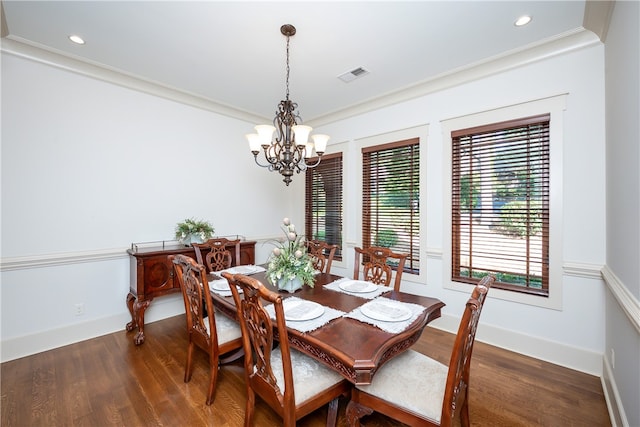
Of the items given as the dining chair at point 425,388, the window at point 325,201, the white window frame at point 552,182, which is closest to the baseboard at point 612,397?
the white window frame at point 552,182

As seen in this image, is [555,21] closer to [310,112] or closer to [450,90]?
[450,90]

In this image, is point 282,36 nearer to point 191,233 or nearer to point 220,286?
point 220,286

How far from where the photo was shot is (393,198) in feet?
11.8

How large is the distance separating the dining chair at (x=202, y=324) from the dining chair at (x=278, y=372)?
0.41 meters

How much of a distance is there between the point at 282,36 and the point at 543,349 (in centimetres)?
369

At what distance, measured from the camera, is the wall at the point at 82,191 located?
2.56 metres

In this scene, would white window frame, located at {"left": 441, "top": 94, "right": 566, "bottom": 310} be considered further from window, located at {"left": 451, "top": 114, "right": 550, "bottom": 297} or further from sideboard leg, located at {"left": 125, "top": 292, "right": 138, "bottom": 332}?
sideboard leg, located at {"left": 125, "top": 292, "right": 138, "bottom": 332}

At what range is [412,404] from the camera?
1345mm

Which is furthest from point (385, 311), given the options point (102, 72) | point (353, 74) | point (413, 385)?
point (102, 72)

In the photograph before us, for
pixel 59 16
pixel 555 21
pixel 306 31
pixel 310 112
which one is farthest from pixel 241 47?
pixel 555 21

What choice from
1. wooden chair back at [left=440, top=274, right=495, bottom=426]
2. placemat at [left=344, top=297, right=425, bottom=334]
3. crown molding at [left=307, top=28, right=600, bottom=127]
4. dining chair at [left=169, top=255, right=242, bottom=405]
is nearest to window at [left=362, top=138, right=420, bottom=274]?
crown molding at [left=307, top=28, right=600, bottom=127]

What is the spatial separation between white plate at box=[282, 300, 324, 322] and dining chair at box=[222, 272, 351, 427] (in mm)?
209

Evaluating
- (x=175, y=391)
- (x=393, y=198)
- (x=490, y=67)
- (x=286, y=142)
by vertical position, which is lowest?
(x=175, y=391)

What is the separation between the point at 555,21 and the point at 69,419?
15.1ft
